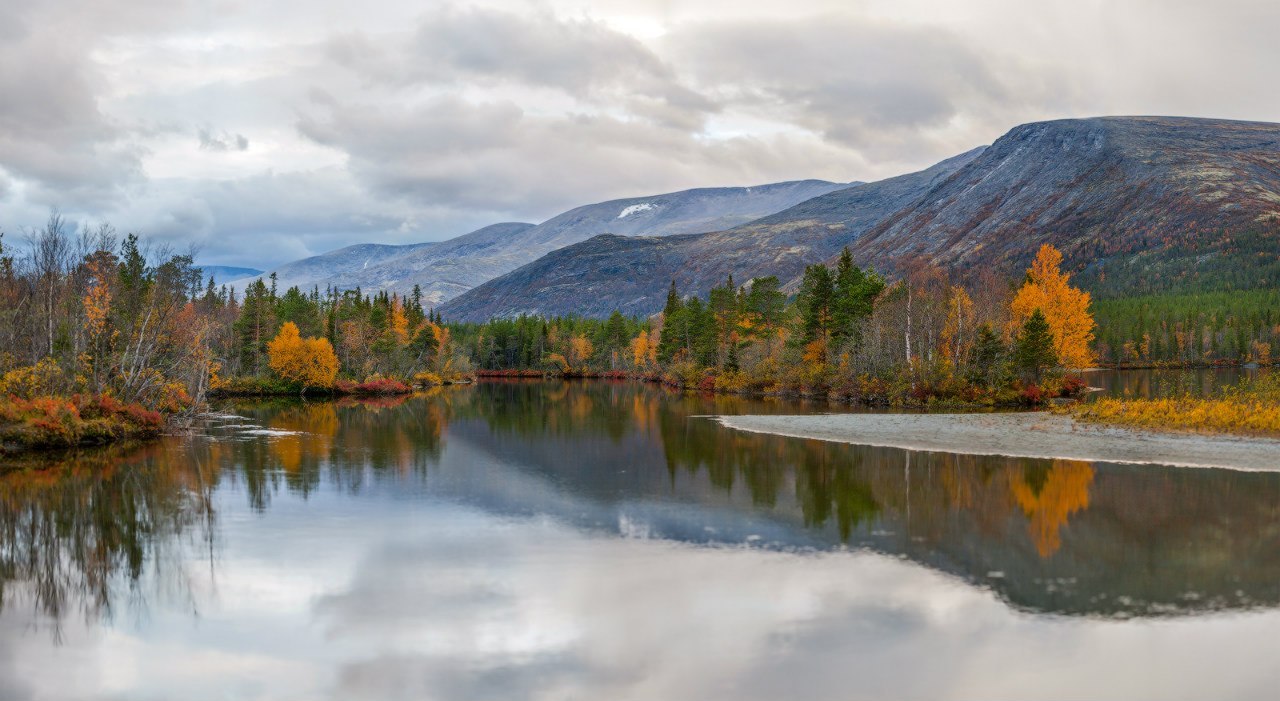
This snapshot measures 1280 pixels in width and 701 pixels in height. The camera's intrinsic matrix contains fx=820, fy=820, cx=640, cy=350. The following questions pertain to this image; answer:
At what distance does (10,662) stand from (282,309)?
4310 inches

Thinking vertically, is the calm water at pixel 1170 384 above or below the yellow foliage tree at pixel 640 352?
below

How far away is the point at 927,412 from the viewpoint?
57.1 metres

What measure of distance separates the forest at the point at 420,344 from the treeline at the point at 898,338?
0.18 m

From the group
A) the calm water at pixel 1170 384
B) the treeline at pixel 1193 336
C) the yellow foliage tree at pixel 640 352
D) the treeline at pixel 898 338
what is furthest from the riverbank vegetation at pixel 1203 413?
the treeline at pixel 1193 336

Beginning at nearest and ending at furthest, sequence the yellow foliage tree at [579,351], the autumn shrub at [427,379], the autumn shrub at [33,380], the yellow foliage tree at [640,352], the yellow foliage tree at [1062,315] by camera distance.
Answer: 1. the autumn shrub at [33,380]
2. the yellow foliage tree at [1062,315]
3. the autumn shrub at [427,379]
4. the yellow foliage tree at [640,352]
5. the yellow foliage tree at [579,351]

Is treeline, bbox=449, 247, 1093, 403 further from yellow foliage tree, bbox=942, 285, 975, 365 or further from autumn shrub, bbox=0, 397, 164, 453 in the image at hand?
autumn shrub, bbox=0, 397, 164, 453

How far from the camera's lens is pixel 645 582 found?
1641 cm

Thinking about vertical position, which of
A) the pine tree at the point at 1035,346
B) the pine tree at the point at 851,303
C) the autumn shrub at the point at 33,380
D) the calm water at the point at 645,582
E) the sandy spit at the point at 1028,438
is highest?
the pine tree at the point at 851,303

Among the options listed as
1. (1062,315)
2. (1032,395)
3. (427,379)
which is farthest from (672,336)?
(1032,395)

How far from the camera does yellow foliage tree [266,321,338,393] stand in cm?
8706

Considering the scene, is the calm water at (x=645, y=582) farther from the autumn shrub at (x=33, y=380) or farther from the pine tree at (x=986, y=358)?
the pine tree at (x=986, y=358)

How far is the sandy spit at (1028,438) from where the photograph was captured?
31.1m

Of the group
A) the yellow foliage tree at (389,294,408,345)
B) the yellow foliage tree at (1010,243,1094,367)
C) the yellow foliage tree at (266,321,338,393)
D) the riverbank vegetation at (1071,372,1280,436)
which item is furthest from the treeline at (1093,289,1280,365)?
the yellow foliage tree at (266,321,338,393)

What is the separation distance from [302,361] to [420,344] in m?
35.0
